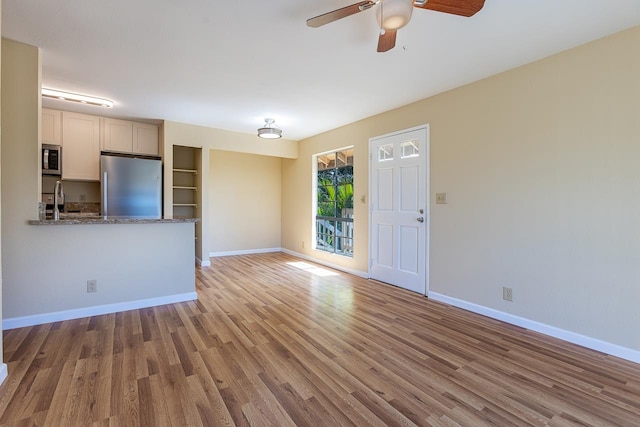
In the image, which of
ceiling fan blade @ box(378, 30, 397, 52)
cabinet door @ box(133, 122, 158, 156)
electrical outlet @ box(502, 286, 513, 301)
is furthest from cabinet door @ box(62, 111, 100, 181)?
electrical outlet @ box(502, 286, 513, 301)

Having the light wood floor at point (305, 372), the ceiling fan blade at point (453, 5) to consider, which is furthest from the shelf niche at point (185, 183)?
the ceiling fan blade at point (453, 5)

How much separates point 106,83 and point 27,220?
5.66 feet

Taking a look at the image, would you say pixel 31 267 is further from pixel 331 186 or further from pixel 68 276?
pixel 331 186

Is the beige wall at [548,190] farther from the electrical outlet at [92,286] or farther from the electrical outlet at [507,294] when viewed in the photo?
the electrical outlet at [92,286]

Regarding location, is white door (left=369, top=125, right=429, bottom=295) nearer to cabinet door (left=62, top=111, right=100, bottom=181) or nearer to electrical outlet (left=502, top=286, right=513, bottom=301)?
electrical outlet (left=502, top=286, right=513, bottom=301)

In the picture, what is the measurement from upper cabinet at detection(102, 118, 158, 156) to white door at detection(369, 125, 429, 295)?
12.4ft

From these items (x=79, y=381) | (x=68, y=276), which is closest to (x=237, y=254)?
(x=68, y=276)

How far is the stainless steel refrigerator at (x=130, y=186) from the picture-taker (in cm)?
444

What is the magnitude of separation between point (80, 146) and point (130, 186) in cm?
97

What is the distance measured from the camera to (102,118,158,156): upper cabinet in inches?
187

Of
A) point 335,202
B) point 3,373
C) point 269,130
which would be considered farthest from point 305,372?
point 335,202

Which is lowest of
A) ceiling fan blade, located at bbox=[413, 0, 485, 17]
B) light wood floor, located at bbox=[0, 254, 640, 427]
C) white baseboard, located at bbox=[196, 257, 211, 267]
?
light wood floor, located at bbox=[0, 254, 640, 427]

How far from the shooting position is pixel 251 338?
2.57 meters

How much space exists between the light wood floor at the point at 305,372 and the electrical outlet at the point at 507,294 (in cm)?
28
